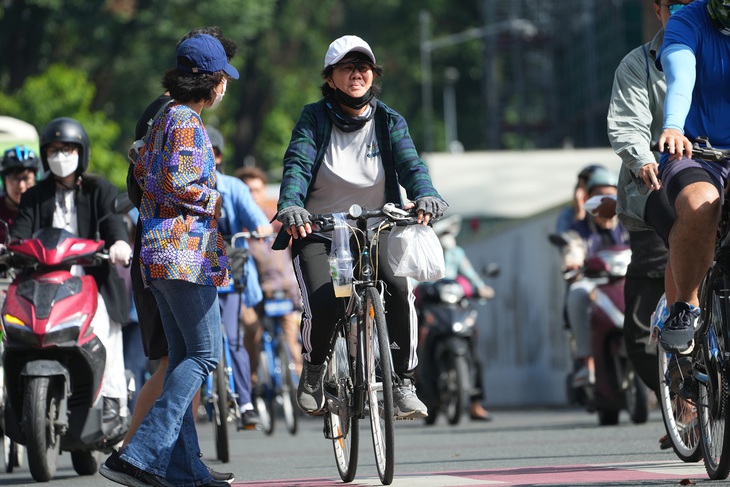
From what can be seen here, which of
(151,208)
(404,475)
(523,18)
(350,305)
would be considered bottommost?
(404,475)

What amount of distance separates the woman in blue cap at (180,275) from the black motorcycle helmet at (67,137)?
251 centimetres

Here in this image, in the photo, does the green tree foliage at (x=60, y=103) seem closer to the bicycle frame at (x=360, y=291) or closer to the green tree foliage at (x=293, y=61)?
the green tree foliage at (x=293, y=61)

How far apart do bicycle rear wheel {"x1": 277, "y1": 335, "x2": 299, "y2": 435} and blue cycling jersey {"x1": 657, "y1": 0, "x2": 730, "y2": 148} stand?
7.47 metres

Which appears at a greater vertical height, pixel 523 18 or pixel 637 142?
pixel 523 18

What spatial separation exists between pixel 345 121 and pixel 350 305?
825 millimetres

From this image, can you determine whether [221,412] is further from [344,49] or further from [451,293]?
[451,293]

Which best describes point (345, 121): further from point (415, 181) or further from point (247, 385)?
point (247, 385)

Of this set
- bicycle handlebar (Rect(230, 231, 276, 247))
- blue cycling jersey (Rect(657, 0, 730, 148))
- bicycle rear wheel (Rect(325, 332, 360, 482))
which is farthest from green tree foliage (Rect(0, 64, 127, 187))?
blue cycling jersey (Rect(657, 0, 730, 148))

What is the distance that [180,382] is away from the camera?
23.0 feet

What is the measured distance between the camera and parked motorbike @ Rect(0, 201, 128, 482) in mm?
8930

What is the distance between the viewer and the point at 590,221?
13.2 metres

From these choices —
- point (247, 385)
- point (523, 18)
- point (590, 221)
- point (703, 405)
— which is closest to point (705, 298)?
point (703, 405)

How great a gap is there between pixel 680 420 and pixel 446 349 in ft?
25.1

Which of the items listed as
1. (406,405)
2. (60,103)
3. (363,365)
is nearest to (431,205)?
(363,365)
